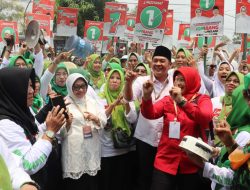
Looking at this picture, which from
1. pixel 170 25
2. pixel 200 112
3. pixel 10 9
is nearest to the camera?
pixel 200 112

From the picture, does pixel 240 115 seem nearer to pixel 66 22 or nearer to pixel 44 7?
pixel 66 22

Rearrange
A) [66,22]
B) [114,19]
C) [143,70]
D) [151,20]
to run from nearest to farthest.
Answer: [143,70]
[151,20]
[114,19]
[66,22]

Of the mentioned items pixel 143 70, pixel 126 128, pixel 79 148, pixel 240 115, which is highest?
pixel 143 70

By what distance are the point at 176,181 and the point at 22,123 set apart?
1.61 meters

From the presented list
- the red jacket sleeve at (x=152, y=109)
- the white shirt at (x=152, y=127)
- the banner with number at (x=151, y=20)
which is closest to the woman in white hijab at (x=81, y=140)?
the white shirt at (x=152, y=127)

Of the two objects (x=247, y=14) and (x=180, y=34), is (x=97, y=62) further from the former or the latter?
(x=180, y=34)

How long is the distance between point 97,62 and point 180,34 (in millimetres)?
6059

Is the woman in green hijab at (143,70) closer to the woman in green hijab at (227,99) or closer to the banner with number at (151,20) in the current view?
the woman in green hijab at (227,99)

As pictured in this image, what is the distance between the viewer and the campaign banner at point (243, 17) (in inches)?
263

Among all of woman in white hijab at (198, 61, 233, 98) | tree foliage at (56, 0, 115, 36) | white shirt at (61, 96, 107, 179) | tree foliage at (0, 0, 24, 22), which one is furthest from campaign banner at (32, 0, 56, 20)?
tree foliage at (0, 0, 24, 22)

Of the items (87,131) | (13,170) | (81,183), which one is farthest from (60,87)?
(13,170)

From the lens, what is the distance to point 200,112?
3.39 metres

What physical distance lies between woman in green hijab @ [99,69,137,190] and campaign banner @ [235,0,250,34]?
3.09 m

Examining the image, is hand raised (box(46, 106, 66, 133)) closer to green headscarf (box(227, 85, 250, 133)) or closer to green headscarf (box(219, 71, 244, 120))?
green headscarf (box(227, 85, 250, 133))
